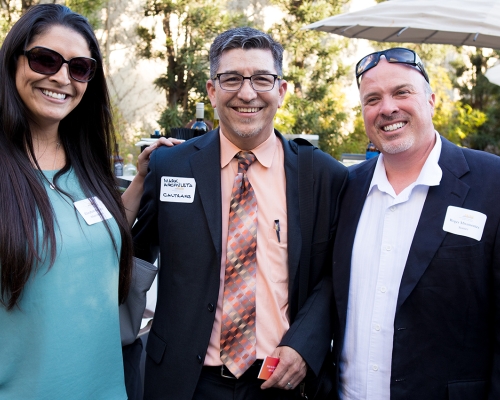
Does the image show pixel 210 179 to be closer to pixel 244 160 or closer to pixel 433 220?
pixel 244 160

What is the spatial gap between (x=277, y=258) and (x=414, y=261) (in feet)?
1.68

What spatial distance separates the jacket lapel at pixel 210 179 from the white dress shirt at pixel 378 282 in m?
0.53

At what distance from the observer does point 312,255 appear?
78.7 inches

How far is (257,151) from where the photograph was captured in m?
2.07

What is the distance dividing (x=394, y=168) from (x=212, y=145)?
73 cm

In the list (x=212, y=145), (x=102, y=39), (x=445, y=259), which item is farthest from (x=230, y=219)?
(x=102, y=39)

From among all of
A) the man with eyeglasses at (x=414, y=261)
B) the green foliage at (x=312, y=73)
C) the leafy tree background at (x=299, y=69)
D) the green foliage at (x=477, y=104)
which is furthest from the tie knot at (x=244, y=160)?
the green foliage at (x=477, y=104)

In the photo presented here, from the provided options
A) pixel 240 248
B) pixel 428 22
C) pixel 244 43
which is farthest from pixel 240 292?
pixel 428 22

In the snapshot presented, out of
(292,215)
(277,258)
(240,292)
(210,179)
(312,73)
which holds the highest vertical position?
(312,73)

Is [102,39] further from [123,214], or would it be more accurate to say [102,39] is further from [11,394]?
[11,394]

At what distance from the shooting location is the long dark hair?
4.88ft

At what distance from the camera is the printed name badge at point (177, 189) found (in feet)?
6.55

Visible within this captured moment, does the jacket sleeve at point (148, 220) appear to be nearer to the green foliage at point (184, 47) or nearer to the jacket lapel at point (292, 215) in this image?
the jacket lapel at point (292, 215)

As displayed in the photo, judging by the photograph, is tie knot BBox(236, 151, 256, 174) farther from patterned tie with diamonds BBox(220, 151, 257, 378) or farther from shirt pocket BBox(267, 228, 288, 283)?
shirt pocket BBox(267, 228, 288, 283)
